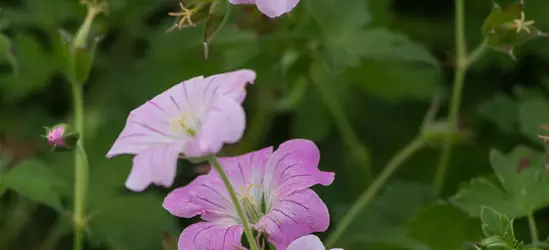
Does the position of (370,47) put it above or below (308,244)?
above

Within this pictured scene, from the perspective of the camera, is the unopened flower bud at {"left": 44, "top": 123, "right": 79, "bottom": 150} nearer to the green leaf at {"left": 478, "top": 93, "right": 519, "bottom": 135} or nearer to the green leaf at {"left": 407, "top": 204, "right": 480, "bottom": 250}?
the green leaf at {"left": 407, "top": 204, "right": 480, "bottom": 250}

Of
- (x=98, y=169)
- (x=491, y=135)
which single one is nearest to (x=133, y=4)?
(x=98, y=169)

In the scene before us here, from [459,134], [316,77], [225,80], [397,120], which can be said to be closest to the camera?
[225,80]

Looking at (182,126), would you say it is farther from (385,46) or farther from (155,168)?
(385,46)

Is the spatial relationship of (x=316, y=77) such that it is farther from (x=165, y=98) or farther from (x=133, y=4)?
(x=165, y=98)

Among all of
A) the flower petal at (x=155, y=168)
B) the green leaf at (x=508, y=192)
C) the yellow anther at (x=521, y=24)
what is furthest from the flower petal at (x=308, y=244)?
the yellow anther at (x=521, y=24)

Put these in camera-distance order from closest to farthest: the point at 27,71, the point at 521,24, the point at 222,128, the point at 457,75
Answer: the point at 222,128 → the point at 521,24 → the point at 457,75 → the point at 27,71

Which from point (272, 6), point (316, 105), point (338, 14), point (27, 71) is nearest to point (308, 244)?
point (272, 6)

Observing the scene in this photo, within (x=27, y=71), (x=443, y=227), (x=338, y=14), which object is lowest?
(x=443, y=227)
